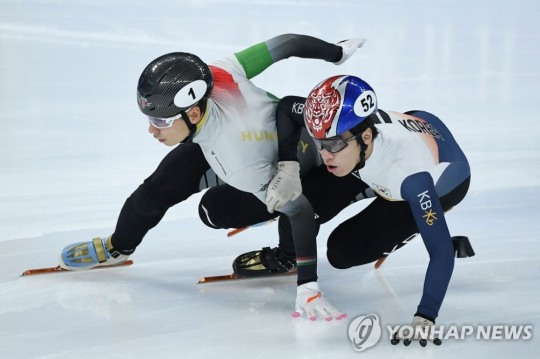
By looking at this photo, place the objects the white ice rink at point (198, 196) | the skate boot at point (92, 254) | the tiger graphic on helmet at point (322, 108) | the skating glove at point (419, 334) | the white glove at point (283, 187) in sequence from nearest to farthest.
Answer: the skating glove at point (419, 334) < the tiger graphic on helmet at point (322, 108) < the white ice rink at point (198, 196) < the white glove at point (283, 187) < the skate boot at point (92, 254)

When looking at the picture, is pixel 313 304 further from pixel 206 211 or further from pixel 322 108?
pixel 206 211

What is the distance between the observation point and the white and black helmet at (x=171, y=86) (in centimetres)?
420

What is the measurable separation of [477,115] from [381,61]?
1.40 metres

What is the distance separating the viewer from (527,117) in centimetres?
780

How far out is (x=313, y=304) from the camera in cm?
430

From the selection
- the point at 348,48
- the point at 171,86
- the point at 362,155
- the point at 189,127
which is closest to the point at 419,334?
the point at 362,155

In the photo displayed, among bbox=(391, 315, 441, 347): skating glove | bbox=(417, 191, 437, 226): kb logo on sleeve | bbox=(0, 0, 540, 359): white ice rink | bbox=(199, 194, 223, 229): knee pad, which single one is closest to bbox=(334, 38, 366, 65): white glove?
bbox=(199, 194, 223, 229): knee pad

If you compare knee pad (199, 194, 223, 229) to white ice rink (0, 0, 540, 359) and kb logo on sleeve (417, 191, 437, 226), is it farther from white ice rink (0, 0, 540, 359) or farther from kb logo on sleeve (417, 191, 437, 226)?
kb logo on sleeve (417, 191, 437, 226)

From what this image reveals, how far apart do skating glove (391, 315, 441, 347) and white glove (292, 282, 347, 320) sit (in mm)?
461

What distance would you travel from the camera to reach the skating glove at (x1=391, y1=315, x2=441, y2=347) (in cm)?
381

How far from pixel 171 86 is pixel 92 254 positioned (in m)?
1.46

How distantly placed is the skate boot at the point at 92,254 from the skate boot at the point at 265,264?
68 centimetres

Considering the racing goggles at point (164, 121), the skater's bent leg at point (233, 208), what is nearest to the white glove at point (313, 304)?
the skater's bent leg at point (233, 208)

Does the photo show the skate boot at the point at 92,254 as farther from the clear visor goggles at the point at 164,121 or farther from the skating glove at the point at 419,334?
the skating glove at the point at 419,334
